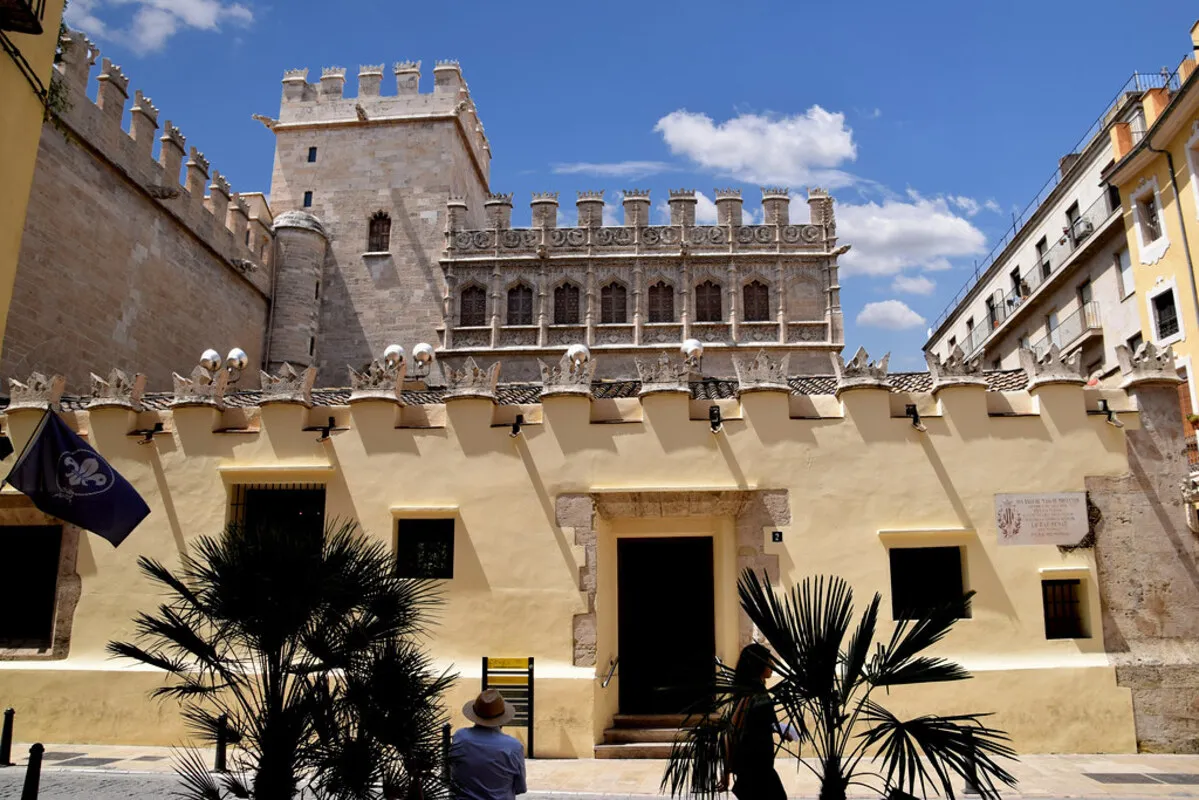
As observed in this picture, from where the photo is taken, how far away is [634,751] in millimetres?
10000

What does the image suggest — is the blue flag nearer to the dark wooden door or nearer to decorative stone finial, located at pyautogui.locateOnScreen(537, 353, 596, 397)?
decorative stone finial, located at pyautogui.locateOnScreen(537, 353, 596, 397)

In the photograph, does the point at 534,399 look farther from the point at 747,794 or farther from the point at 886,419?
the point at 747,794

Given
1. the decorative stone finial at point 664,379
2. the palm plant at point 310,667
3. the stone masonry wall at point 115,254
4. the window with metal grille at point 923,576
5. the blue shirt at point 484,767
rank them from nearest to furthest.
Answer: the palm plant at point 310,667
the blue shirt at point 484,767
the window with metal grille at point 923,576
the decorative stone finial at point 664,379
the stone masonry wall at point 115,254

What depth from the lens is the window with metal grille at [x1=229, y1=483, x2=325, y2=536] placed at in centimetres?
1127

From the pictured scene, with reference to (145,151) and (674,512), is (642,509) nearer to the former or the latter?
(674,512)

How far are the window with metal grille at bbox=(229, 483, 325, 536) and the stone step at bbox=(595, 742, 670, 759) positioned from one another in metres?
4.68

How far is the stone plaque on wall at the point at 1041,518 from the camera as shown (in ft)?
34.0

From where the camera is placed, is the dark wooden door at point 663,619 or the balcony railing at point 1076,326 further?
the balcony railing at point 1076,326

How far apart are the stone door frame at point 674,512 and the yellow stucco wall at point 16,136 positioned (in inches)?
257

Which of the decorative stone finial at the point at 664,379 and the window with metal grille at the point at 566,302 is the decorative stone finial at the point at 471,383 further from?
the window with metal grille at the point at 566,302

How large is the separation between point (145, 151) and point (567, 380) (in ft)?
60.2

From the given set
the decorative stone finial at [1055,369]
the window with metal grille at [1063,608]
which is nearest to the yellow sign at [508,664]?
the window with metal grille at [1063,608]

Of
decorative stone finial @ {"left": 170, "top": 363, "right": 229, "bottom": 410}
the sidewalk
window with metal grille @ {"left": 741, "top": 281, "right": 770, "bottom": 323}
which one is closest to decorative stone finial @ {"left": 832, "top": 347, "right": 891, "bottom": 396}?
the sidewalk

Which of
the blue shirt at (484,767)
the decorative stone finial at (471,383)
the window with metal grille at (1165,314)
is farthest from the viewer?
the window with metal grille at (1165,314)
